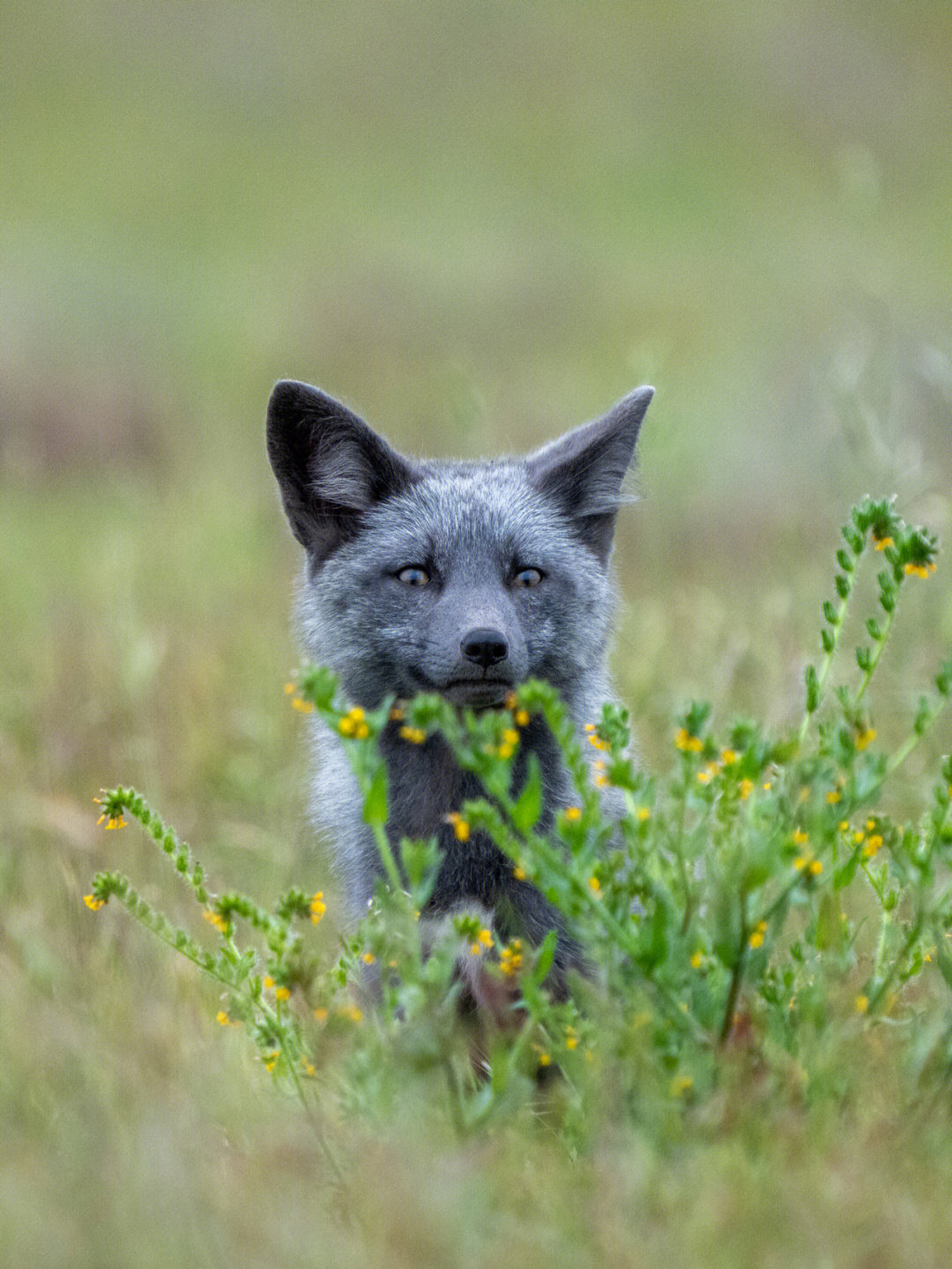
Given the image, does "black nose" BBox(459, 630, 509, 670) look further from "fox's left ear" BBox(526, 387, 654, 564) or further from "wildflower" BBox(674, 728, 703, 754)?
"wildflower" BBox(674, 728, 703, 754)

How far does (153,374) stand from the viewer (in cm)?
1441

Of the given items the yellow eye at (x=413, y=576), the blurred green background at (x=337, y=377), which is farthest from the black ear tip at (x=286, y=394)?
the blurred green background at (x=337, y=377)

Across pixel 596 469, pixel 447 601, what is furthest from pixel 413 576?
pixel 596 469

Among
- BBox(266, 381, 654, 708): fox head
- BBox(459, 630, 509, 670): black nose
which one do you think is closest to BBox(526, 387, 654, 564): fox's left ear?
BBox(266, 381, 654, 708): fox head

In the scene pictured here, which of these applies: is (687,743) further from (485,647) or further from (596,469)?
(596,469)

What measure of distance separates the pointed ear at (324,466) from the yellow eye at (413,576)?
1.05 ft

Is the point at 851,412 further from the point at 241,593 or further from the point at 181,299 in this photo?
the point at 181,299

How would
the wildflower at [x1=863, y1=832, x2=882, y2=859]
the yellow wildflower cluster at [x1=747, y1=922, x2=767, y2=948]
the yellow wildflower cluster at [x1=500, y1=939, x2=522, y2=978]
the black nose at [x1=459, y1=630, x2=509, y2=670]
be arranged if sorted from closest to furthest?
1. the yellow wildflower cluster at [x1=747, y1=922, x2=767, y2=948]
2. the wildflower at [x1=863, y1=832, x2=882, y2=859]
3. the yellow wildflower cluster at [x1=500, y1=939, x2=522, y2=978]
4. the black nose at [x1=459, y1=630, x2=509, y2=670]

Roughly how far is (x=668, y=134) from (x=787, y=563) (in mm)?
21703

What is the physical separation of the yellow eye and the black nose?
473 mm

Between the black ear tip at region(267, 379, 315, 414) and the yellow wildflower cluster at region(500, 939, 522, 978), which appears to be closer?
the yellow wildflower cluster at region(500, 939, 522, 978)

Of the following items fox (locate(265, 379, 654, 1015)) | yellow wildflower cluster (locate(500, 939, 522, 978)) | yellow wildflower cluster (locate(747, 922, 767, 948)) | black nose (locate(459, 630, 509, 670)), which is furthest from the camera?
fox (locate(265, 379, 654, 1015))

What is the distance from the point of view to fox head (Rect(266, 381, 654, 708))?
3.81 metres

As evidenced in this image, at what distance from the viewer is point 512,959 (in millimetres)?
2699
